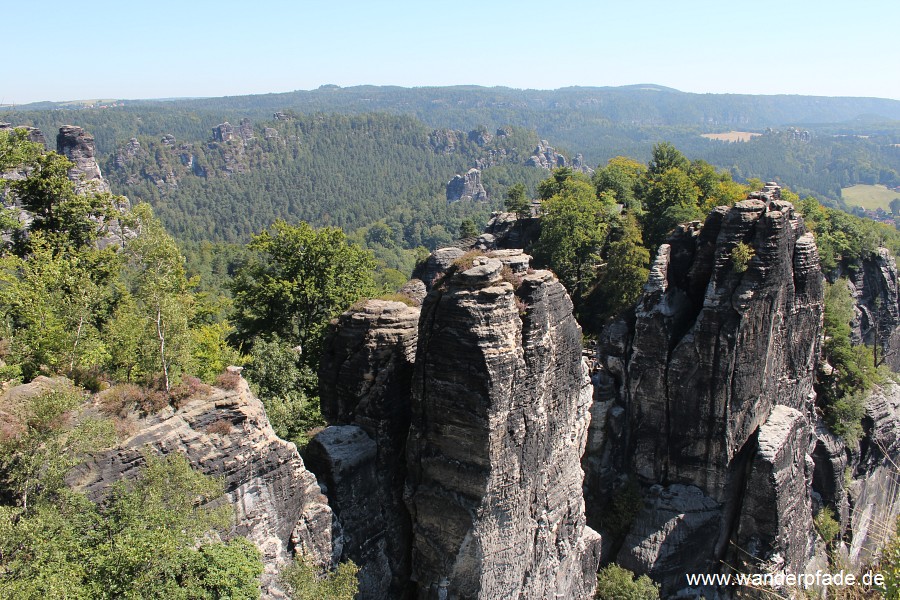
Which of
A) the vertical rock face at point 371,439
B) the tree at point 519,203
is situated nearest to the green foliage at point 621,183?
the tree at point 519,203

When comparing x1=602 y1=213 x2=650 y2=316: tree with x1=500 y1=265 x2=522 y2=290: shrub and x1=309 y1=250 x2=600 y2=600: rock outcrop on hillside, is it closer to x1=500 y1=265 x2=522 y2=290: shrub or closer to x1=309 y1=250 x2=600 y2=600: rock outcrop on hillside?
x1=309 y1=250 x2=600 y2=600: rock outcrop on hillside

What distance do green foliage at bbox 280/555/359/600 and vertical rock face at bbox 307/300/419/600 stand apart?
1.79 meters

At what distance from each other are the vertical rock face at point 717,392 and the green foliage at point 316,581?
1655cm

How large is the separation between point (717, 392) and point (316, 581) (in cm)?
2052

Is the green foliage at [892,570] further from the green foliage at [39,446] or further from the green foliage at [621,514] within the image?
the green foliage at [621,514]

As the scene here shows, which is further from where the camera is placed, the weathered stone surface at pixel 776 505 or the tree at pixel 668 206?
the tree at pixel 668 206

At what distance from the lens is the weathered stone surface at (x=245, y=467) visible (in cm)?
1373

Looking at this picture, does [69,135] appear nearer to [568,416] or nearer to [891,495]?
[568,416]

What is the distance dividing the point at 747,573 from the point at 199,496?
84.3ft

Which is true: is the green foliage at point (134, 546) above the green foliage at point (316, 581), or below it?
above

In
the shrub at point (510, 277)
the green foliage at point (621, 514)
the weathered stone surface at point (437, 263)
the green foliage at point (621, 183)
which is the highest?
the green foliage at point (621, 183)

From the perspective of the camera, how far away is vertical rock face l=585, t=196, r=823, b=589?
2730cm

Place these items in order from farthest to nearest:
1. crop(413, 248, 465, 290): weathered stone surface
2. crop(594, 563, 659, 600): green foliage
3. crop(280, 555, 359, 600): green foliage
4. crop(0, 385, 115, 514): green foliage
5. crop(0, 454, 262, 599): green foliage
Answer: crop(413, 248, 465, 290): weathered stone surface
crop(594, 563, 659, 600): green foliage
crop(280, 555, 359, 600): green foliage
crop(0, 385, 115, 514): green foliage
crop(0, 454, 262, 599): green foliage

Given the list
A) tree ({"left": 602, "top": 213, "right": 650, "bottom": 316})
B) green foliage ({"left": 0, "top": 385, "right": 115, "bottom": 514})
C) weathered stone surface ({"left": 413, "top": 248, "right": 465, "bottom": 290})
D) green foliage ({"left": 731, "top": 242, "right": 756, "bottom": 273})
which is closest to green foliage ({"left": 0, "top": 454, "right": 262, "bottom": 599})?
green foliage ({"left": 0, "top": 385, "right": 115, "bottom": 514})
